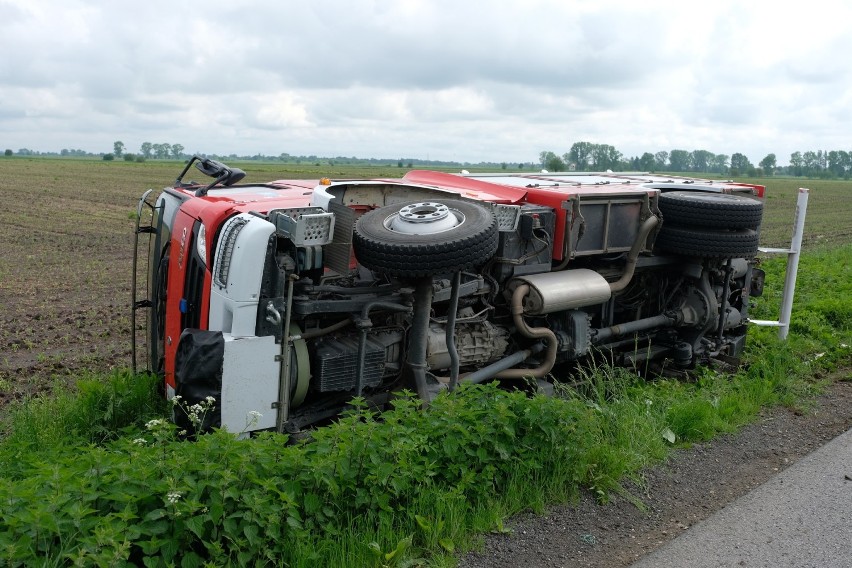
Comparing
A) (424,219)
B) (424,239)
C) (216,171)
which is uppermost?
(216,171)

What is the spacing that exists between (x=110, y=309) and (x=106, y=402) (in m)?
5.48

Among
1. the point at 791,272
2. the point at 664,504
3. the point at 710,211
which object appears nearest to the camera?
the point at 664,504

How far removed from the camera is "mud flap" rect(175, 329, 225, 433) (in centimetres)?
477

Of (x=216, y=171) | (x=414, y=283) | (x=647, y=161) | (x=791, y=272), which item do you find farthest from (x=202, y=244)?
(x=647, y=161)

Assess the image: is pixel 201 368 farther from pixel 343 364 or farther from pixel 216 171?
pixel 216 171

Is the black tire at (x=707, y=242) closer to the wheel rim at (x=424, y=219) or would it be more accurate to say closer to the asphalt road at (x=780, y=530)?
the asphalt road at (x=780, y=530)

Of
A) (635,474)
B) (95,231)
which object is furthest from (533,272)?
(95,231)

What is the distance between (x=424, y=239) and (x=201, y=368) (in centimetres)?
162

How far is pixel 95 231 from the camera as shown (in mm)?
21750

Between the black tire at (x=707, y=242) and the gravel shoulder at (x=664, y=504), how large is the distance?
5.18 ft

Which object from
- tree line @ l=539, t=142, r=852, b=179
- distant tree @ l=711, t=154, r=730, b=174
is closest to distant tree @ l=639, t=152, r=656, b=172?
tree line @ l=539, t=142, r=852, b=179

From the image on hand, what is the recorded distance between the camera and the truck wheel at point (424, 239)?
516cm

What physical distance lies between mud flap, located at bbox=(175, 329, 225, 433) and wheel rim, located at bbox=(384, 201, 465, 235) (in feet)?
4.75

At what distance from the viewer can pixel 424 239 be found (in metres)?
5.25
